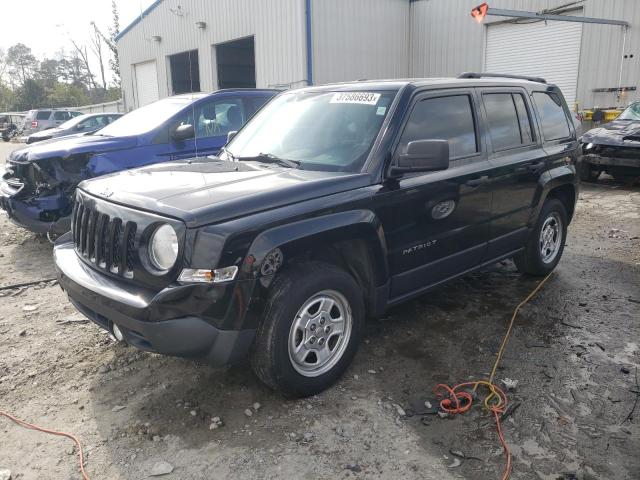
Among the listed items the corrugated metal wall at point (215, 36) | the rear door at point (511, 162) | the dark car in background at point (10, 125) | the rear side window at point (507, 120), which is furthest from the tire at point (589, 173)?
the dark car in background at point (10, 125)

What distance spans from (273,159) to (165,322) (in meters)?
1.53

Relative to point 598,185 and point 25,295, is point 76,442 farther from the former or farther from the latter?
point 598,185

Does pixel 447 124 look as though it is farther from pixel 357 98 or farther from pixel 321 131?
pixel 321 131

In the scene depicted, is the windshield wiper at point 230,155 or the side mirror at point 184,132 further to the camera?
the side mirror at point 184,132

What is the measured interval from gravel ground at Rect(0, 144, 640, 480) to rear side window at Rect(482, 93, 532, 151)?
1438 mm

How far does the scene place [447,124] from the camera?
3.89 meters

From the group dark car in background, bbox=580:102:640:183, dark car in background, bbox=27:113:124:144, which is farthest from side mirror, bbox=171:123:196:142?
dark car in background, bbox=27:113:124:144

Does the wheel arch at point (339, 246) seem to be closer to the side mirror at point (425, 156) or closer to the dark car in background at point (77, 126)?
the side mirror at point (425, 156)

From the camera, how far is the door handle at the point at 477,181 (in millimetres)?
3938

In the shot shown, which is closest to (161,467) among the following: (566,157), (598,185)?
(566,157)

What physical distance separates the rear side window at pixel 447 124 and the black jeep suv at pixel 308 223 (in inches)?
0.5

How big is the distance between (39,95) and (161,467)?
55.9 m

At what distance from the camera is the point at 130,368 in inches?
143

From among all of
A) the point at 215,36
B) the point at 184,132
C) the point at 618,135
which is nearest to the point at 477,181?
the point at 184,132
